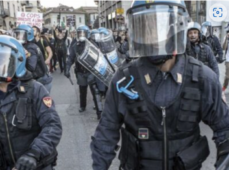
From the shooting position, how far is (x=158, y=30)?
5.59 feet

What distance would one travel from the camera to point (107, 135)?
1.86 m

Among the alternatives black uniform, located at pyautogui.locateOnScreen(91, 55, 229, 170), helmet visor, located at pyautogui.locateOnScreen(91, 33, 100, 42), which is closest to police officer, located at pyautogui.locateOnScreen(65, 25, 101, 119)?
helmet visor, located at pyautogui.locateOnScreen(91, 33, 100, 42)

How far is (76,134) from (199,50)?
7.46ft

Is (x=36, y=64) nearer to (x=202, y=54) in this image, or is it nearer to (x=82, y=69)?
(x=82, y=69)

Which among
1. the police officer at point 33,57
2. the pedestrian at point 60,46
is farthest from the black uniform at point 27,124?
the pedestrian at point 60,46

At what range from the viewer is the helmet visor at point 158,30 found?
1704mm

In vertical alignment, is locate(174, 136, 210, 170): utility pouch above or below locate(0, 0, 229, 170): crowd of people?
below

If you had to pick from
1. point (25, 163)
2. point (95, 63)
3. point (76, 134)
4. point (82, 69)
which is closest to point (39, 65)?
point (95, 63)

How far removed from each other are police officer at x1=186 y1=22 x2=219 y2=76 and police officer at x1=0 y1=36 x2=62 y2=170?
3.00 metres

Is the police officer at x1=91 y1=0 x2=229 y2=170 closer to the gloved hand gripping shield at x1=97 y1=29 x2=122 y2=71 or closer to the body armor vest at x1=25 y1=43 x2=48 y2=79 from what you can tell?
the body armor vest at x1=25 y1=43 x2=48 y2=79

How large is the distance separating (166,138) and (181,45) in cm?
51

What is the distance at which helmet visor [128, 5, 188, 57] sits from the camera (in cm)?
170

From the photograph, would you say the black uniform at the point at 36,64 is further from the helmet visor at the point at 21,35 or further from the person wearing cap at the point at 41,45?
the person wearing cap at the point at 41,45

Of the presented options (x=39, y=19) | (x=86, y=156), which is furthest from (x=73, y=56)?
(x=39, y=19)
